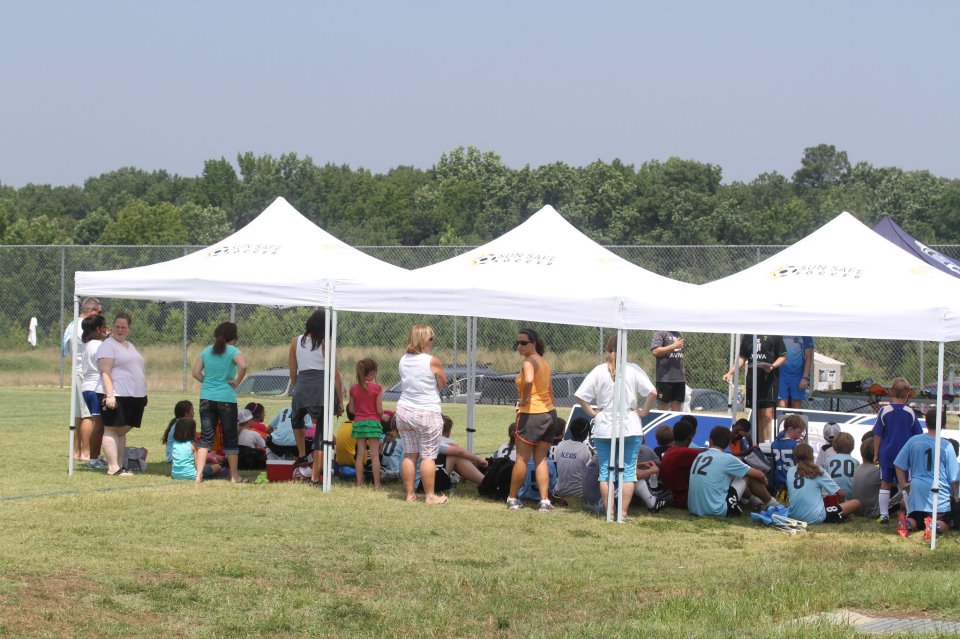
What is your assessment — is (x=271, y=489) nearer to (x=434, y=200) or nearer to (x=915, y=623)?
(x=915, y=623)

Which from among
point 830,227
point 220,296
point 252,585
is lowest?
point 252,585

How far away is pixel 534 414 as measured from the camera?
10586 mm

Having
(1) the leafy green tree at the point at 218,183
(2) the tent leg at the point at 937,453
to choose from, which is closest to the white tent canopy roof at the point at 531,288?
(2) the tent leg at the point at 937,453

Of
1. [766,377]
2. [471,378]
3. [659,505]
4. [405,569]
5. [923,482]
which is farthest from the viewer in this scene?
[766,377]

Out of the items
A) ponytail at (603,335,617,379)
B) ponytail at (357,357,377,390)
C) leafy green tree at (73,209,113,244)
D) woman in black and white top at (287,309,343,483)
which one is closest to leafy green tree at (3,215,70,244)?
leafy green tree at (73,209,113,244)

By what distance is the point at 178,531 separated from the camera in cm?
922

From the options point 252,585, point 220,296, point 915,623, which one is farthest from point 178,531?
point 915,623

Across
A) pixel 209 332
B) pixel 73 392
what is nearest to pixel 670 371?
pixel 73 392

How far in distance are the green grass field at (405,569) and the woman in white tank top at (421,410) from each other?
44cm

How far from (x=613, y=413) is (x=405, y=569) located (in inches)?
111

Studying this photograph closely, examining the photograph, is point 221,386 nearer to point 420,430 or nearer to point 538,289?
point 420,430

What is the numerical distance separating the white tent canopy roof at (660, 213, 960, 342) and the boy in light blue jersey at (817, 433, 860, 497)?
1.61 metres

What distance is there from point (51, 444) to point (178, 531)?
648 cm

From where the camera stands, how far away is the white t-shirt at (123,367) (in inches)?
477
